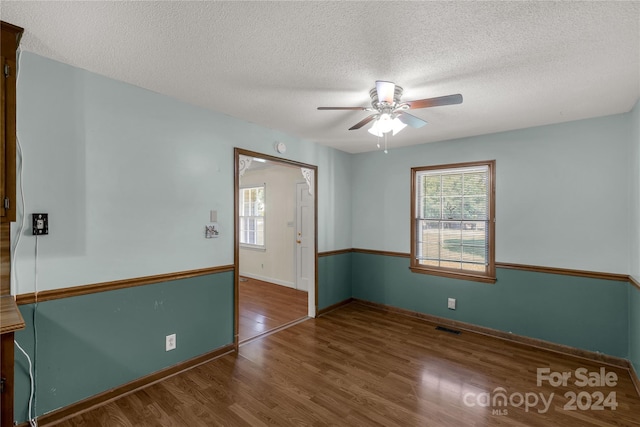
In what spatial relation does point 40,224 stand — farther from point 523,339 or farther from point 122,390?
point 523,339

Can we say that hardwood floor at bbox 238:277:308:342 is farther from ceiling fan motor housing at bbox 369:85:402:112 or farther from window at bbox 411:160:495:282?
ceiling fan motor housing at bbox 369:85:402:112

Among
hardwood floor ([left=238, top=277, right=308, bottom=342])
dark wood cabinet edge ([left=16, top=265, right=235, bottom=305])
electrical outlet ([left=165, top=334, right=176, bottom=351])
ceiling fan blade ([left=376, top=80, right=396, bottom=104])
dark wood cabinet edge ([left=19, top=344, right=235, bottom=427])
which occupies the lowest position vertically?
hardwood floor ([left=238, top=277, right=308, bottom=342])

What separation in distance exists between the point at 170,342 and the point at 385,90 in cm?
276

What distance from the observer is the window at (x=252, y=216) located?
6484 mm

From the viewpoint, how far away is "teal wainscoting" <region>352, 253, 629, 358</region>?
2.96m

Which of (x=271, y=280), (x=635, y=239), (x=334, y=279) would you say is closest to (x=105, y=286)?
(x=334, y=279)

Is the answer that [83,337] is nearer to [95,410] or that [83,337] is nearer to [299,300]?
[95,410]

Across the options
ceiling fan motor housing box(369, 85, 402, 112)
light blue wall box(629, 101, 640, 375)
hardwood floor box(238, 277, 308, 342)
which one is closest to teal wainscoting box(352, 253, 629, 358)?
light blue wall box(629, 101, 640, 375)

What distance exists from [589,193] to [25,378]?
5.02 metres

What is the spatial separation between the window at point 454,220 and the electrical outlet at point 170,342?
10.2 ft

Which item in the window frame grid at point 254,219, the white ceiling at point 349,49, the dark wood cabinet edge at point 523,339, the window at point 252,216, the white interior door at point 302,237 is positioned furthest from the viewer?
the window at point 252,216

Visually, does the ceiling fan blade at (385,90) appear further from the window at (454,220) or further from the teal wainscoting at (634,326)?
the teal wainscoting at (634,326)

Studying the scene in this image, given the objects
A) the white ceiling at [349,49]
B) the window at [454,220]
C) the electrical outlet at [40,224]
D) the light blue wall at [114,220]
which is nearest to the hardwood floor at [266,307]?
the light blue wall at [114,220]

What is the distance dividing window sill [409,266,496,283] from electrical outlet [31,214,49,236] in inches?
155
